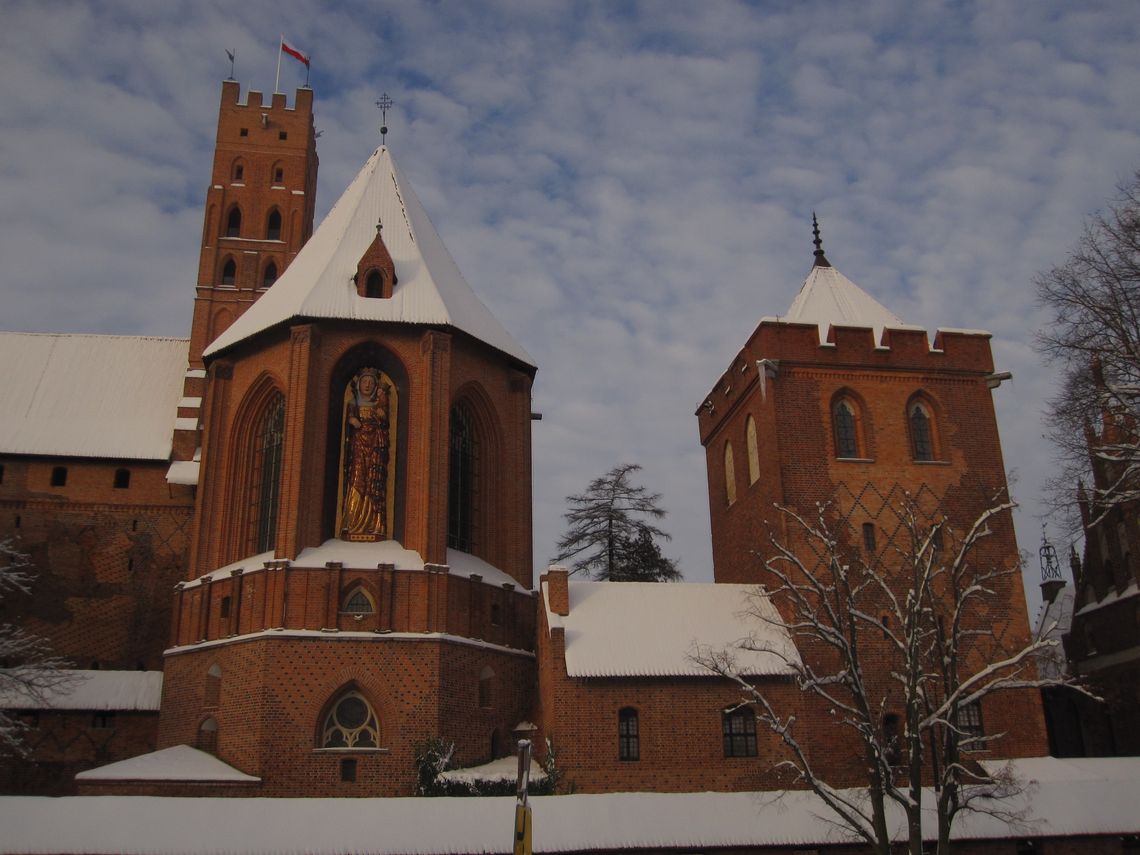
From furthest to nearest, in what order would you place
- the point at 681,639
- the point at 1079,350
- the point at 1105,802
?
the point at 681,639 → the point at 1105,802 → the point at 1079,350

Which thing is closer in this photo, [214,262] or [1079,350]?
[1079,350]

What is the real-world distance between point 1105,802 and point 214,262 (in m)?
32.4

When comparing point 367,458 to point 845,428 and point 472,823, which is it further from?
point 845,428

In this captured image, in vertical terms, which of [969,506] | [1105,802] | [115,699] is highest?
[969,506]

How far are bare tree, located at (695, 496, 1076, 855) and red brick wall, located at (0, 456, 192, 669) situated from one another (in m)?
16.3

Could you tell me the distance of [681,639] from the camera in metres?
26.2

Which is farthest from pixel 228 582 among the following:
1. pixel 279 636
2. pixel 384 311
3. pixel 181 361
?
pixel 181 361

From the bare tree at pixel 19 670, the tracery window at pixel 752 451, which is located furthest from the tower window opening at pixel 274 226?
the tracery window at pixel 752 451

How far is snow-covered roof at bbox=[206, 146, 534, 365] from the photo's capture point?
2894 centimetres

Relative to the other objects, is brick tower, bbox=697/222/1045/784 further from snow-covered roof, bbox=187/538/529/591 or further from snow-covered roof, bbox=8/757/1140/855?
snow-covered roof, bbox=187/538/529/591

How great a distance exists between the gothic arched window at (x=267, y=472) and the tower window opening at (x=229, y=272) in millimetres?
12450

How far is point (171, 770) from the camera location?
78.3 feet

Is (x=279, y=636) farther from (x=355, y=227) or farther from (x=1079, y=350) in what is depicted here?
(x=1079, y=350)

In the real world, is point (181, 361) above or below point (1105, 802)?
above
